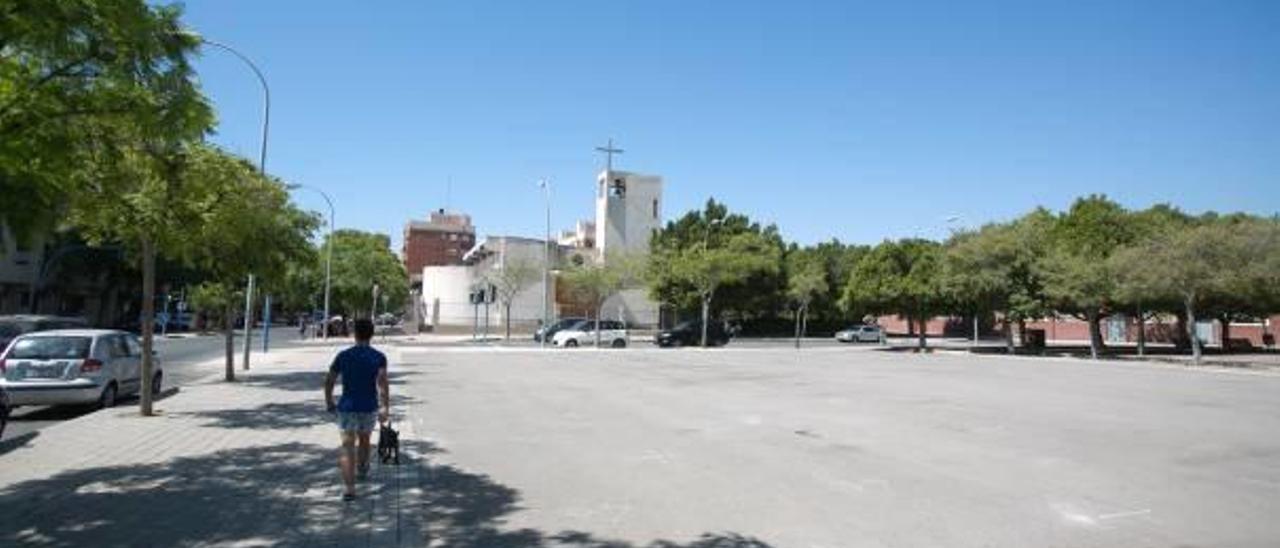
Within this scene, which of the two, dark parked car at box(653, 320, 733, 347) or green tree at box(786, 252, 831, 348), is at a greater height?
green tree at box(786, 252, 831, 348)

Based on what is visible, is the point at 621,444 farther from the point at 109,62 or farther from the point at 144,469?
the point at 109,62

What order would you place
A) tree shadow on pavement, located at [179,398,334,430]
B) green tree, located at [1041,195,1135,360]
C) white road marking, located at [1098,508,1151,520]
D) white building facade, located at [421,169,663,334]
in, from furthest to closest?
white building facade, located at [421,169,663,334]
green tree, located at [1041,195,1135,360]
tree shadow on pavement, located at [179,398,334,430]
white road marking, located at [1098,508,1151,520]

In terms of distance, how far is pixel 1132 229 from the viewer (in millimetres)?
57656

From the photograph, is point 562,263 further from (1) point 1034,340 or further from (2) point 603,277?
(1) point 1034,340

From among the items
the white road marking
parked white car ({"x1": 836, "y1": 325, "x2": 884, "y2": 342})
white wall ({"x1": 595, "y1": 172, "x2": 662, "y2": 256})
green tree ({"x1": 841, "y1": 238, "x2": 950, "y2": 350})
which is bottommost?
the white road marking

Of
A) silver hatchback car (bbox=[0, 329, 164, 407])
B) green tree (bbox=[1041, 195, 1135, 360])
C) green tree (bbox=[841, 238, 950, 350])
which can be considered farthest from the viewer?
green tree (bbox=[841, 238, 950, 350])

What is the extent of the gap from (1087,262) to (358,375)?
1805 inches

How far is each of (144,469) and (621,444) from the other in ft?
17.9

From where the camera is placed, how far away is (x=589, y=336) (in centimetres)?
5719

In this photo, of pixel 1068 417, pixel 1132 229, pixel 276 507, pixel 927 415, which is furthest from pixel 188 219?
pixel 1132 229

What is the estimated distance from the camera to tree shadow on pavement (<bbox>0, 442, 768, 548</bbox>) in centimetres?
774

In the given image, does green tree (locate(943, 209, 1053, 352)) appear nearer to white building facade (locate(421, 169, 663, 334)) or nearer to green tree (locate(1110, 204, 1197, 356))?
green tree (locate(1110, 204, 1197, 356))

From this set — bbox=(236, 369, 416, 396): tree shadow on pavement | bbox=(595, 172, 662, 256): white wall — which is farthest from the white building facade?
bbox=(236, 369, 416, 396): tree shadow on pavement

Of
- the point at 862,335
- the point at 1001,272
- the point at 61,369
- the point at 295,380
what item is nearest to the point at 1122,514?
the point at 61,369
